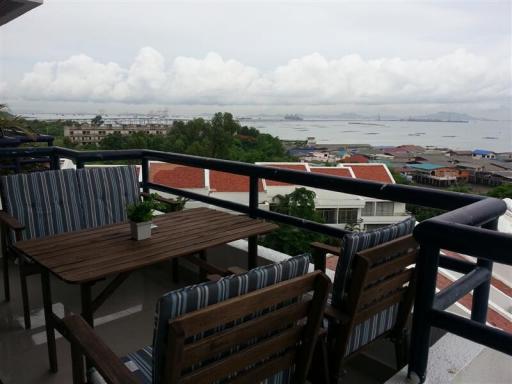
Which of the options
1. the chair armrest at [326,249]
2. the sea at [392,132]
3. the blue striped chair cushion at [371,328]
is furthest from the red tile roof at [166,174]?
the sea at [392,132]

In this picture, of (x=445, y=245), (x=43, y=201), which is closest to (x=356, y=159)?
(x=43, y=201)

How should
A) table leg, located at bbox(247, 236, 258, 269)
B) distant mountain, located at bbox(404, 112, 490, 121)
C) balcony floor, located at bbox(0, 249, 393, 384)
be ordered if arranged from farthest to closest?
distant mountain, located at bbox(404, 112, 490, 121) < table leg, located at bbox(247, 236, 258, 269) < balcony floor, located at bbox(0, 249, 393, 384)

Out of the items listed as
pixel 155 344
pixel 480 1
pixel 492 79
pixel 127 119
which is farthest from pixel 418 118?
pixel 155 344

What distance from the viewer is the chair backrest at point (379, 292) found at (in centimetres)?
157

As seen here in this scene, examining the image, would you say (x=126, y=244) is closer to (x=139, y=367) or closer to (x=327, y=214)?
(x=139, y=367)

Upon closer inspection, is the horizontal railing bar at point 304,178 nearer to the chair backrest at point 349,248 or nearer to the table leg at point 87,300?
the chair backrest at point 349,248

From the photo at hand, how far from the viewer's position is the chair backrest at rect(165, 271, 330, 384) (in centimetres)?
107

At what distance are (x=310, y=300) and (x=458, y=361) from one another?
0.68 m

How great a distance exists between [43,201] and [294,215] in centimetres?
179

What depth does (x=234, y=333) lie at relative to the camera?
1163 mm

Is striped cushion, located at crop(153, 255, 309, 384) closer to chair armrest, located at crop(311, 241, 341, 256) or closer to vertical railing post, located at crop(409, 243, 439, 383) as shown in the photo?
vertical railing post, located at crop(409, 243, 439, 383)

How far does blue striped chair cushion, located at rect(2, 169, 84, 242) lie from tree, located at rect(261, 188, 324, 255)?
1496 mm

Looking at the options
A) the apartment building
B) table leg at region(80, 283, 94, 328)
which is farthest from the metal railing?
the apartment building

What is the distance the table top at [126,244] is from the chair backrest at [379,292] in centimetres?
92
